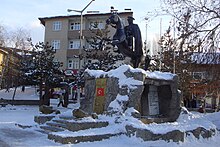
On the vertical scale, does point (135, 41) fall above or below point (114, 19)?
below

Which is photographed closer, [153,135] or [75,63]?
[153,135]

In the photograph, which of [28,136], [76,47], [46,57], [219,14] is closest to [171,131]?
[28,136]

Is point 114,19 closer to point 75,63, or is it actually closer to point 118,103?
point 118,103

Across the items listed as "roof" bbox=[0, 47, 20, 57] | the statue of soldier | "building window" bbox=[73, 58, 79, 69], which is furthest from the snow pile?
"roof" bbox=[0, 47, 20, 57]

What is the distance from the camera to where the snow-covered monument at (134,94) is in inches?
503

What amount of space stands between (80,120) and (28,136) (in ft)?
6.31

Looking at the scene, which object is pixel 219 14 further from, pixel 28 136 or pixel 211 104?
pixel 211 104

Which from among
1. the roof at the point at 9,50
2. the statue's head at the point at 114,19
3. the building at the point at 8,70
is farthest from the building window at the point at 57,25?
the statue's head at the point at 114,19

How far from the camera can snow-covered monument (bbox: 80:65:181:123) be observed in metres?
12.8

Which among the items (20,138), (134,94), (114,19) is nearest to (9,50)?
(114,19)

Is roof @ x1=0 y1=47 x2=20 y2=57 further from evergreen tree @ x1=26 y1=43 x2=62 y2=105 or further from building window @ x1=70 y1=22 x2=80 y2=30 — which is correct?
evergreen tree @ x1=26 y1=43 x2=62 y2=105

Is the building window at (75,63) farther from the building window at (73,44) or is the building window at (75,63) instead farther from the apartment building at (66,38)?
the building window at (73,44)

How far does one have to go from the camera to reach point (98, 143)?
1058 cm

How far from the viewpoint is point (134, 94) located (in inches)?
503
